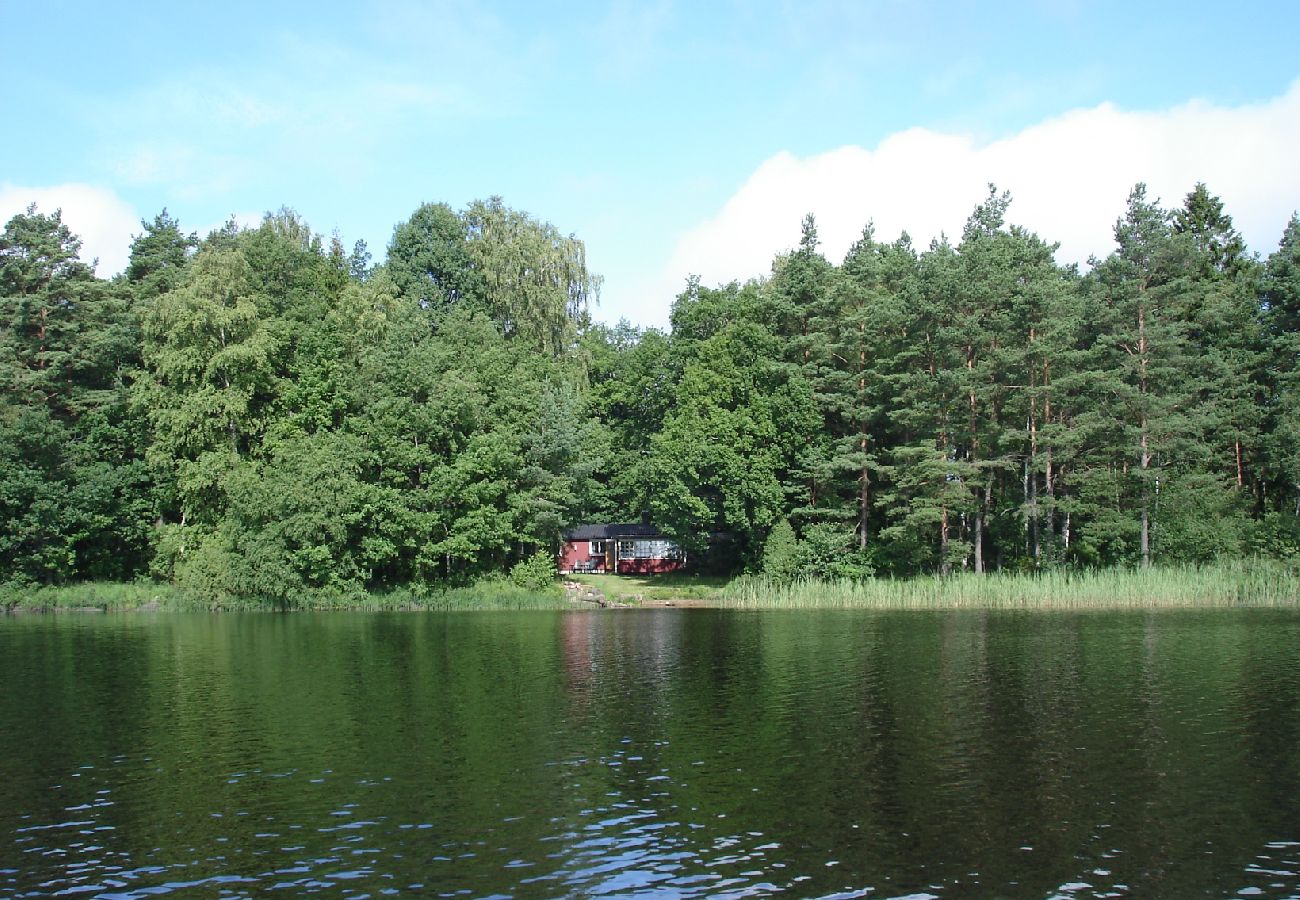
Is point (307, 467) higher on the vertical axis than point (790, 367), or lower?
lower

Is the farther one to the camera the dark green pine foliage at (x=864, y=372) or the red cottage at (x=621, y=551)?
the red cottage at (x=621, y=551)

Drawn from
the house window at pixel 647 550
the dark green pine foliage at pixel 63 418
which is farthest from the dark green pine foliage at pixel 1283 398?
the dark green pine foliage at pixel 63 418

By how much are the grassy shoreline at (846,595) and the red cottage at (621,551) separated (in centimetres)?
902

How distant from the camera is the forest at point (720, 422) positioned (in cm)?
5531

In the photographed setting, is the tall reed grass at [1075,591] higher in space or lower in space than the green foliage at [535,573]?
lower

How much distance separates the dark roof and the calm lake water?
40.0m

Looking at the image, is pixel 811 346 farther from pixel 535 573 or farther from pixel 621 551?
pixel 621 551

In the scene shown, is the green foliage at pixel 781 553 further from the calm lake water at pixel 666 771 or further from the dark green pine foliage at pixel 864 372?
the calm lake water at pixel 666 771

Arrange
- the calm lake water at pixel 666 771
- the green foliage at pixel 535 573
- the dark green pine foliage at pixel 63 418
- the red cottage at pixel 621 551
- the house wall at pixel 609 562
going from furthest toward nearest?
the red cottage at pixel 621 551, the house wall at pixel 609 562, the green foliage at pixel 535 573, the dark green pine foliage at pixel 63 418, the calm lake water at pixel 666 771

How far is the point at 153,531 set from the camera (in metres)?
60.8

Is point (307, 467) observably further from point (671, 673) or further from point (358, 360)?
point (671, 673)

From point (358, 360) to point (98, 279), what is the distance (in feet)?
57.7

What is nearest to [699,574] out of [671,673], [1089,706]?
[671,673]

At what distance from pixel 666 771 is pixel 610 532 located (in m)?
57.6
